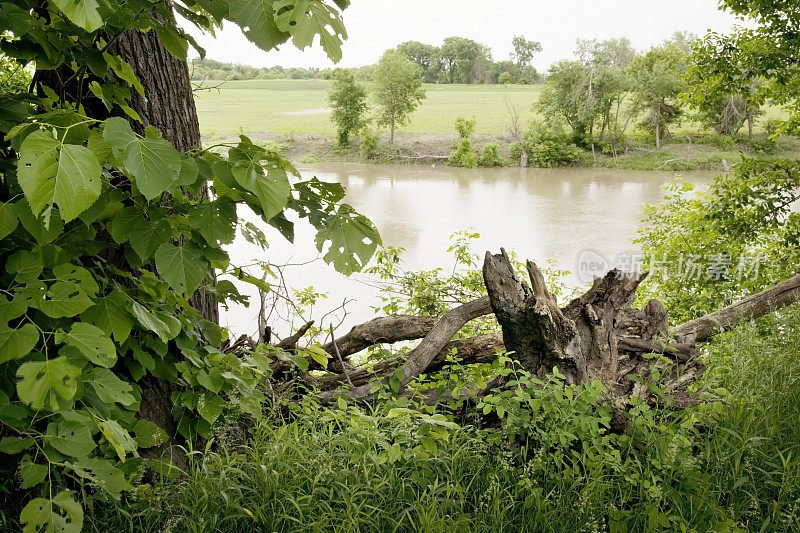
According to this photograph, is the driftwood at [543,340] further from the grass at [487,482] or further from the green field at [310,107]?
the green field at [310,107]

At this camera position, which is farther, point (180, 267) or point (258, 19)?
point (180, 267)

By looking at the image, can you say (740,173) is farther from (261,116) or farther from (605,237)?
(261,116)

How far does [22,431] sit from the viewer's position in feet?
3.86

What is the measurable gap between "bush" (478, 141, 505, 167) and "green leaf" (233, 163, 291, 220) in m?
14.6

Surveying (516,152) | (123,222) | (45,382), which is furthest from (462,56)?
(45,382)

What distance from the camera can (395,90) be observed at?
16.9 meters

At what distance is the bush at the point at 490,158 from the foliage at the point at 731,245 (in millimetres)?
10969

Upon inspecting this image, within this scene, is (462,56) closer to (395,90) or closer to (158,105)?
(395,90)

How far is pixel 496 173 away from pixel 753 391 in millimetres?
12912

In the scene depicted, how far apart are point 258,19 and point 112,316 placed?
67 cm

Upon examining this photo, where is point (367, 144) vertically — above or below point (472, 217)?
above

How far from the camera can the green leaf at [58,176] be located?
0.86 m

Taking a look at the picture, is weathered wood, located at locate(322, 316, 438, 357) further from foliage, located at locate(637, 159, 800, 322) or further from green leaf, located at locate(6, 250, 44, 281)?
foliage, located at locate(637, 159, 800, 322)

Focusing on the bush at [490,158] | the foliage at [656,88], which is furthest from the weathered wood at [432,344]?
the foliage at [656,88]
